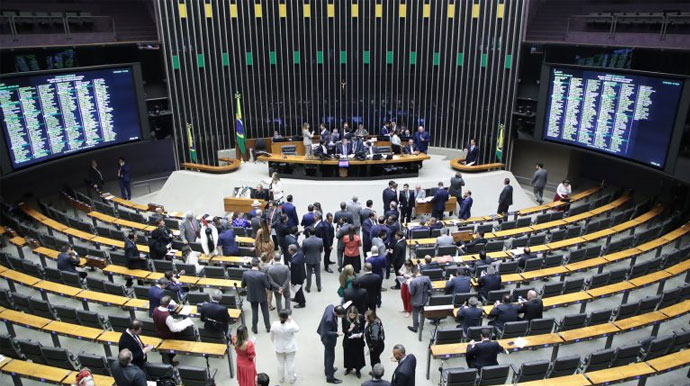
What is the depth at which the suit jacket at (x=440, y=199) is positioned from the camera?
12141mm

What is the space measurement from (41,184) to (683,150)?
1646 cm

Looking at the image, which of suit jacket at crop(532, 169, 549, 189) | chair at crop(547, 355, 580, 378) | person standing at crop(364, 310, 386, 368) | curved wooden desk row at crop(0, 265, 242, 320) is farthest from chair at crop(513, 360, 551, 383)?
suit jacket at crop(532, 169, 549, 189)

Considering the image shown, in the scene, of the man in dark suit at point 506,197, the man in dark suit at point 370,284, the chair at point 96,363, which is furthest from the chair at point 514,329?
the chair at point 96,363

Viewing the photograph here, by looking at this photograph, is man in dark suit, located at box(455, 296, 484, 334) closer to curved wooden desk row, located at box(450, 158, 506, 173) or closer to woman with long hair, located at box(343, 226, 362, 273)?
woman with long hair, located at box(343, 226, 362, 273)

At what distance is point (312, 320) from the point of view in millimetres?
8719

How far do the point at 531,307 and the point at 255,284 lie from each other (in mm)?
4208

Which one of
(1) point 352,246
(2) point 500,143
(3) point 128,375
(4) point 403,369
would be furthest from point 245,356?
(2) point 500,143

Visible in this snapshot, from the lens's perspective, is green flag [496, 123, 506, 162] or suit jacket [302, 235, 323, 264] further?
green flag [496, 123, 506, 162]

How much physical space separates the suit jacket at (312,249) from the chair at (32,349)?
13.8 feet

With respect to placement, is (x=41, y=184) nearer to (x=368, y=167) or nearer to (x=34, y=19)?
(x=34, y=19)

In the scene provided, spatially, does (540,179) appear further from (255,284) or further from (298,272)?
(255,284)

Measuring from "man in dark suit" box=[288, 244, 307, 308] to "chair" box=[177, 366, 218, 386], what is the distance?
8.28 feet

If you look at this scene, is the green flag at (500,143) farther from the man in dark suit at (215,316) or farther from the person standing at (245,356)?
the person standing at (245,356)

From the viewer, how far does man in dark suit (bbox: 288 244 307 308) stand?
8609 millimetres
